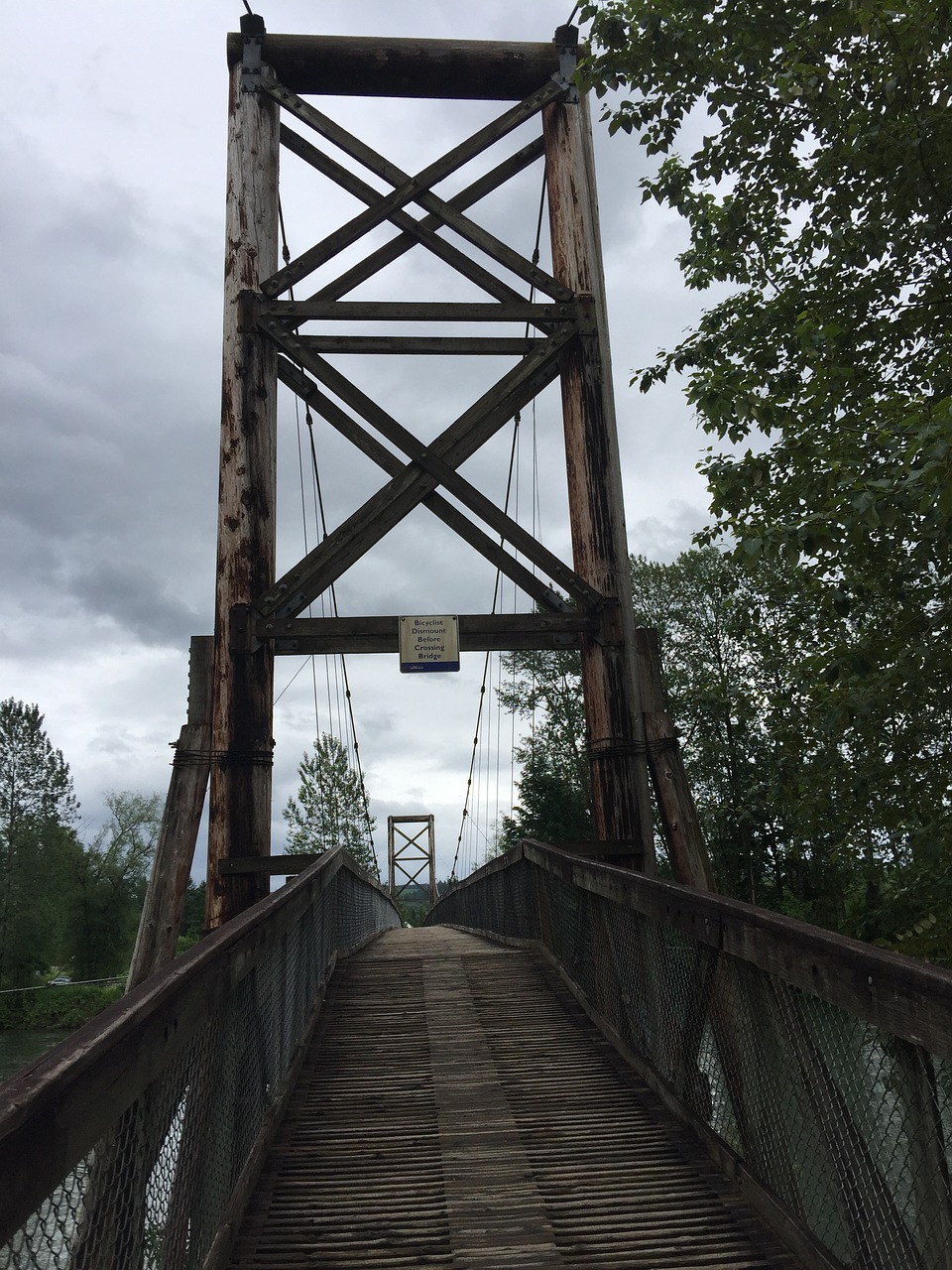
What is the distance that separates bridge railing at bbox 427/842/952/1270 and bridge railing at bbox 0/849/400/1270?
4.12 feet

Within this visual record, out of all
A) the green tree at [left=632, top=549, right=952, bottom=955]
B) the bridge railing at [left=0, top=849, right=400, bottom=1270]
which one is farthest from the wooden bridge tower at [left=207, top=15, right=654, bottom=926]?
the bridge railing at [left=0, top=849, right=400, bottom=1270]

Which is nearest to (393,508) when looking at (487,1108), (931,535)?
(931,535)

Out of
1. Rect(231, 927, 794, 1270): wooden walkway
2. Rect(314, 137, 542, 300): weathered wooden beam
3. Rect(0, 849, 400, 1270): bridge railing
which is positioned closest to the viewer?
Rect(0, 849, 400, 1270): bridge railing

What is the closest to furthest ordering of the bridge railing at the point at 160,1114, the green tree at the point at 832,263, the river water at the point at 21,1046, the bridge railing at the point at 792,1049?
the bridge railing at the point at 160,1114, the bridge railing at the point at 792,1049, the green tree at the point at 832,263, the river water at the point at 21,1046

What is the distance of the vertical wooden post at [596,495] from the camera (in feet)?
17.3

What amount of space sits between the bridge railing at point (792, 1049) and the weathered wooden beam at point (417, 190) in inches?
144

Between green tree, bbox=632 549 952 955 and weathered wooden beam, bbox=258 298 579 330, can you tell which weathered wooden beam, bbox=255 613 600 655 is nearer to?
green tree, bbox=632 549 952 955

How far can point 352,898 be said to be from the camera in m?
8.49

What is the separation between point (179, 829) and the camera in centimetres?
481

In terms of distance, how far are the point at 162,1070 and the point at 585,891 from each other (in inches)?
121

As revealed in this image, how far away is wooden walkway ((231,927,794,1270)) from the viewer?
7.25ft

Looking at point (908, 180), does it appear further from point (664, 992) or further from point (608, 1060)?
point (608, 1060)

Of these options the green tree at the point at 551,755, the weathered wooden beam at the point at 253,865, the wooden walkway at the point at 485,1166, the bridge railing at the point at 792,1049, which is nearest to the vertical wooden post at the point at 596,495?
the bridge railing at the point at 792,1049

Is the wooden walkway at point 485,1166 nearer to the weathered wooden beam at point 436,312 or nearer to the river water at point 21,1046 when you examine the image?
the weathered wooden beam at point 436,312
